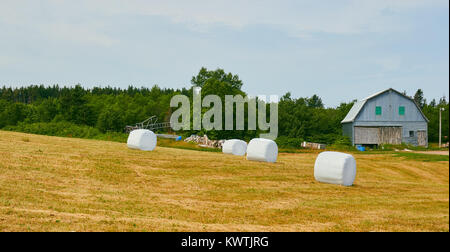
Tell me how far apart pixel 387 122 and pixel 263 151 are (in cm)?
2751

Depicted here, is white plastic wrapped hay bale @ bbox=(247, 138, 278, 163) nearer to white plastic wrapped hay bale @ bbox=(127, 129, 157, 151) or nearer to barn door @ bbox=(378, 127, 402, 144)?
white plastic wrapped hay bale @ bbox=(127, 129, 157, 151)

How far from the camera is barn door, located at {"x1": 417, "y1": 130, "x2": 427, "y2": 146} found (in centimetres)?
4778

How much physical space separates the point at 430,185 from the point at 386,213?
28.3 feet

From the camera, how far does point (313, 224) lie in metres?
11.1

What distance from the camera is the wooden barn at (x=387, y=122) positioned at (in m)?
46.6

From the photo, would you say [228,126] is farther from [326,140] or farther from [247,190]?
[247,190]

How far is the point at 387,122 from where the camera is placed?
154 feet

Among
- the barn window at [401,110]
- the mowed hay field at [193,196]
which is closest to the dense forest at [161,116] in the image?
the barn window at [401,110]

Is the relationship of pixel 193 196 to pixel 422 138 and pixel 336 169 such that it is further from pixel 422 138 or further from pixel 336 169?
pixel 422 138

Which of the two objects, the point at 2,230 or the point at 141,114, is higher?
the point at 141,114

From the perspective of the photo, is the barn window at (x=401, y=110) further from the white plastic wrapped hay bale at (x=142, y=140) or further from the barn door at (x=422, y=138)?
the white plastic wrapped hay bale at (x=142, y=140)

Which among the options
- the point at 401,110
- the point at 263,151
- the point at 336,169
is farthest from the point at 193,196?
the point at 401,110
